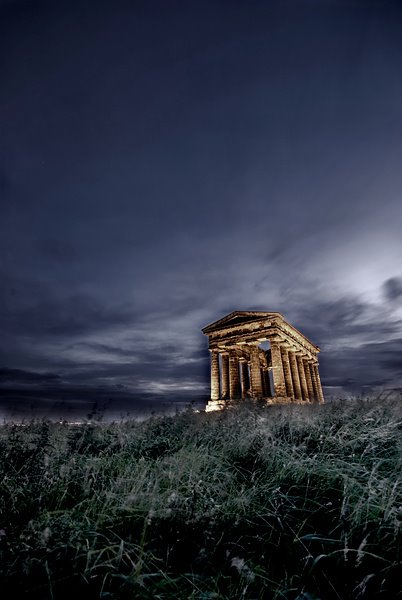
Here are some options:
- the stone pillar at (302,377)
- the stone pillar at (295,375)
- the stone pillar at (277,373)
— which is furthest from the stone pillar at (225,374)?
the stone pillar at (302,377)

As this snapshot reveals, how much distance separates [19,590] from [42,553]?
1.04ft

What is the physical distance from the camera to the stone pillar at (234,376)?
23.2 meters

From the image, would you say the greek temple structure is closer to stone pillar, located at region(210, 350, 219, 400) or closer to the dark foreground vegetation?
stone pillar, located at region(210, 350, 219, 400)

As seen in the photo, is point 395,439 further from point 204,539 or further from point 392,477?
point 204,539

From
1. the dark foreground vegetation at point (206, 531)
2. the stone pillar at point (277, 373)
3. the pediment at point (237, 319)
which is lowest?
the dark foreground vegetation at point (206, 531)

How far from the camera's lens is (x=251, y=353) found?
2397 cm

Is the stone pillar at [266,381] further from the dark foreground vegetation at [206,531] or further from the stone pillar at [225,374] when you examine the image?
the dark foreground vegetation at [206,531]

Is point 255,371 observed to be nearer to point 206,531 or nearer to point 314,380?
point 314,380

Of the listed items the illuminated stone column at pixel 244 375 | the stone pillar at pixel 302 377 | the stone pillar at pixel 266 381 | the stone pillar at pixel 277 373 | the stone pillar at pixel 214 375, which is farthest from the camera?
the stone pillar at pixel 266 381

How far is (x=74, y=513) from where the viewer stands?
2.71m

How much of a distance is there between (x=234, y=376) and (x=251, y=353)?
2340mm

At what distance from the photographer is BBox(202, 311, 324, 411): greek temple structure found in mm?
21922

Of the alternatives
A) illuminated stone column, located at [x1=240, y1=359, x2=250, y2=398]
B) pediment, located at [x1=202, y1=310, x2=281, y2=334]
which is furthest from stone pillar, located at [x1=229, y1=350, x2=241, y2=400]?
illuminated stone column, located at [x1=240, y1=359, x2=250, y2=398]

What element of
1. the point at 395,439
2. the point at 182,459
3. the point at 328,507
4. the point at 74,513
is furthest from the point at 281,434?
the point at 74,513
